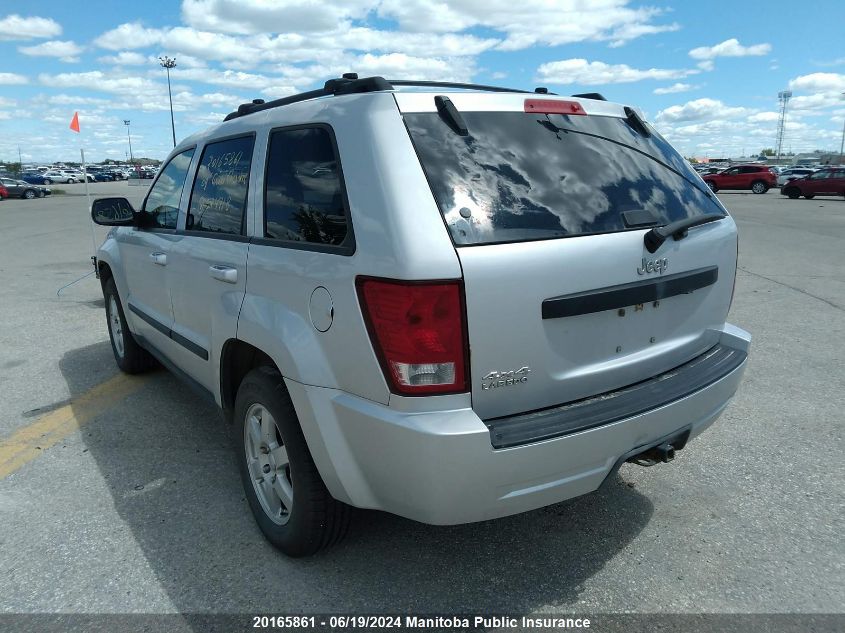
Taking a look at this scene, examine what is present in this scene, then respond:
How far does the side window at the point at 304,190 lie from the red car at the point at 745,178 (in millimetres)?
38469

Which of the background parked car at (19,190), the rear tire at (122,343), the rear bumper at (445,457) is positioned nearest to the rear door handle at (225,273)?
the rear bumper at (445,457)

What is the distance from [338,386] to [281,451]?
66cm

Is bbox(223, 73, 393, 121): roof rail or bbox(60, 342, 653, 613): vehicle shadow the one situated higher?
Answer: bbox(223, 73, 393, 121): roof rail

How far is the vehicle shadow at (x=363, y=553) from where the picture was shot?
2.54 metres

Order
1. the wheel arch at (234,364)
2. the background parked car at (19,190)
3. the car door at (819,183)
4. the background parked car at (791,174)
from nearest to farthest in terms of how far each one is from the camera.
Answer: the wheel arch at (234,364) → the car door at (819,183) → the background parked car at (19,190) → the background parked car at (791,174)

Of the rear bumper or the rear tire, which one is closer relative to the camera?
the rear bumper

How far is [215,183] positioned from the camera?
3443 millimetres

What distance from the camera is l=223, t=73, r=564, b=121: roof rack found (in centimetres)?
247

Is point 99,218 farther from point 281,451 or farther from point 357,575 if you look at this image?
point 357,575

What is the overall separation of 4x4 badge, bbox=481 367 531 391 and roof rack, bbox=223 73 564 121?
3.75 feet

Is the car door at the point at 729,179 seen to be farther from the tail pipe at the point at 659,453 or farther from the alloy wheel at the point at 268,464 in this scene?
the alloy wheel at the point at 268,464

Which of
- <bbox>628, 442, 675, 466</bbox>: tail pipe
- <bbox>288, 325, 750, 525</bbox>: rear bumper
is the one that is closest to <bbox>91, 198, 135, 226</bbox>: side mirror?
<bbox>288, 325, 750, 525</bbox>: rear bumper

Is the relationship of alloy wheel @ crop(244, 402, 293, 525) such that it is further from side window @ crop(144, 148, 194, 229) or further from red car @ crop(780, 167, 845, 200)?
red car @ crop(780, 167, 845, 200)

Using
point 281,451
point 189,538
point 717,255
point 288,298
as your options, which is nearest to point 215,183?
point 288,298
